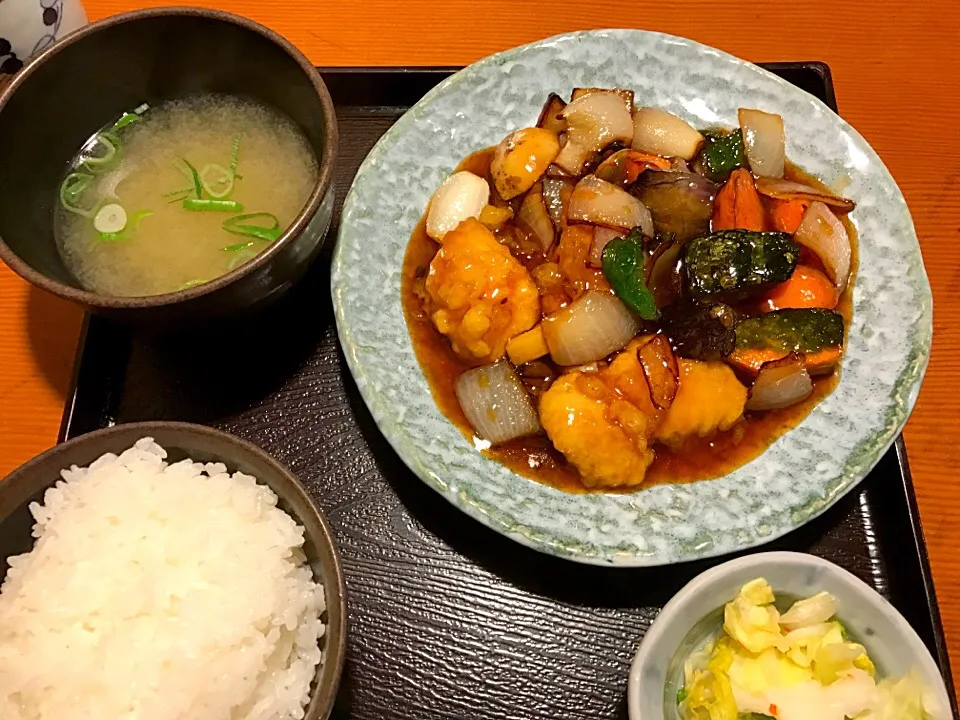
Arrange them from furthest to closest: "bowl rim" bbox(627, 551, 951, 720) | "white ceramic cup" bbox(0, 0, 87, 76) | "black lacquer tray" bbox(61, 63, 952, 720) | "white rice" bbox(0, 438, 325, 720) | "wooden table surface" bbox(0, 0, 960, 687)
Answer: "wooden table surface" bbox(0, 0, 960, 687) → "white ceramic cup" bbox(0, 0, 87, 76) → "black lacquer tray" bbox(61, 63, 952, 720) → "bowl rim" bbox(627, 551, 951, 720) → "white rice" bbox(0, 438, 325, 720)

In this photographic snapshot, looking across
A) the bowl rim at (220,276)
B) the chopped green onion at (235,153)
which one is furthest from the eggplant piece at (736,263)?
A: the chopped green onion at (235,153)

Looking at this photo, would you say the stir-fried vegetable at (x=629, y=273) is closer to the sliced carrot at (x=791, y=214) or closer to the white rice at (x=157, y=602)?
the sliced carrot at (x=791, y=214)

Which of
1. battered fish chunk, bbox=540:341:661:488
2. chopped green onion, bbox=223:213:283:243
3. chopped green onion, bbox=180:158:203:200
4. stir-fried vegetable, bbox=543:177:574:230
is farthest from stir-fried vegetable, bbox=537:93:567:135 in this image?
chopped green onion, bbox=180:158:203:200

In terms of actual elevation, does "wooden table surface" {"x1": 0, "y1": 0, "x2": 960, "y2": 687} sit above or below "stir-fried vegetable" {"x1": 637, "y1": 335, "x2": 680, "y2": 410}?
above

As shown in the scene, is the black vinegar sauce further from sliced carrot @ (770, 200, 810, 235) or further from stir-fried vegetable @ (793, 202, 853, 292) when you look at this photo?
sliced carrot @ (770, 200, 810, 235)

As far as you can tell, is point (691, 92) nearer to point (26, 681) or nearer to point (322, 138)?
point (322, 138)

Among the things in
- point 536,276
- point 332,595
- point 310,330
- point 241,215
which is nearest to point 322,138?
point 241,215

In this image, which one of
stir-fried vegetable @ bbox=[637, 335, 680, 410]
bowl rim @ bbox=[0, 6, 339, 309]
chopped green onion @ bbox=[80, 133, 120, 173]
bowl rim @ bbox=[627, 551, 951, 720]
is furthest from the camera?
chopped green onion @ bbox=[80, 133, 120, 173]
